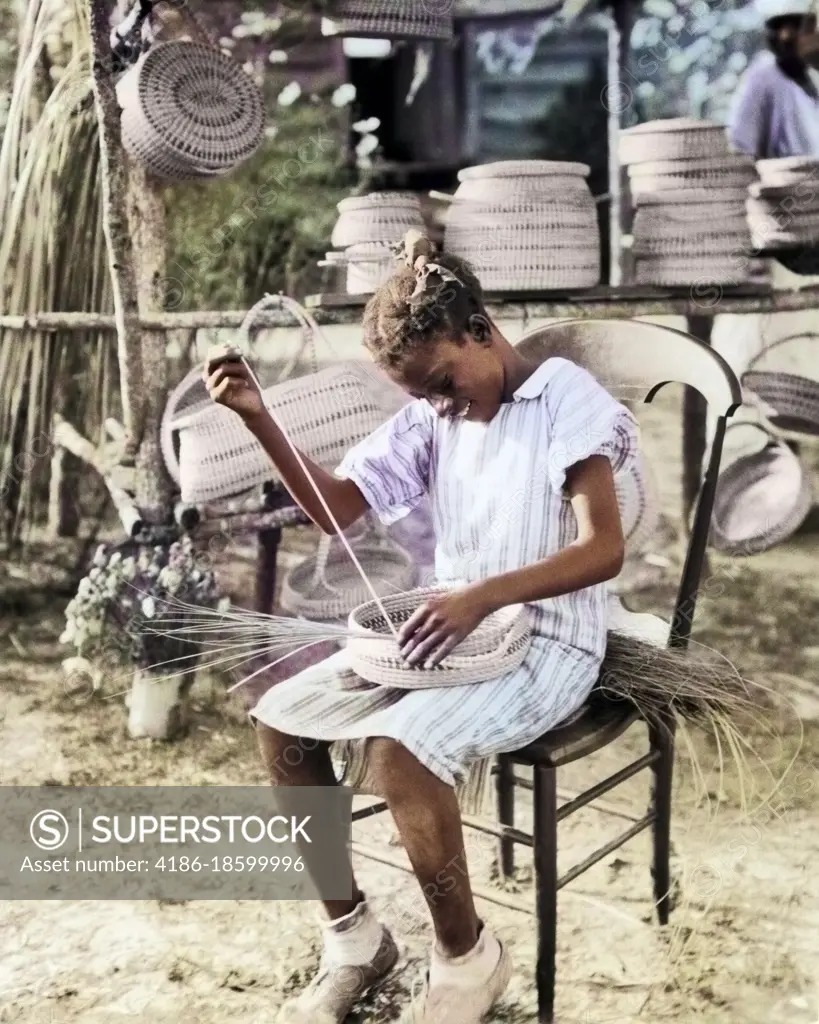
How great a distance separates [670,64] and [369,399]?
1.97 ft

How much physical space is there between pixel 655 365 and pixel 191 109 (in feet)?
2.43

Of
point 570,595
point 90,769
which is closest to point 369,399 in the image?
point 570,595

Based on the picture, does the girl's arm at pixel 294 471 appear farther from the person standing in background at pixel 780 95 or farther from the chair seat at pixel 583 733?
the person standing in background at pixel 780 95

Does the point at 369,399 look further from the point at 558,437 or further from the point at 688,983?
the point at 688,983

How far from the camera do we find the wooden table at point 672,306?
53.4 inches

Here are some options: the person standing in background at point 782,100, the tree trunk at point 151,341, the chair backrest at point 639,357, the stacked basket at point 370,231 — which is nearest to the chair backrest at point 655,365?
the chair backrest at point 639,357

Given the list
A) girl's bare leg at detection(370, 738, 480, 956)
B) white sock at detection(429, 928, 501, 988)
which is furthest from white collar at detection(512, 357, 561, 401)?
white sock at detection(429, 928, 501, 988)

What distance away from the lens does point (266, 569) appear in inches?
57.4

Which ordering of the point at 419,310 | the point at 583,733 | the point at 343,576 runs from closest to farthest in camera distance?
1. the point at 419,310
2. the point at 583,733
3. the point at 343,576

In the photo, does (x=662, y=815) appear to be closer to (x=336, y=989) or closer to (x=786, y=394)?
(x=336, y=989)

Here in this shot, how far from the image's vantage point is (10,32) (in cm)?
142

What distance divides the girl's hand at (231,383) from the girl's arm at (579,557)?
0.38m

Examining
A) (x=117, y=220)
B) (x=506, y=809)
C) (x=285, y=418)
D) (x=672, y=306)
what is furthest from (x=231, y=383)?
(x=506, y=809)

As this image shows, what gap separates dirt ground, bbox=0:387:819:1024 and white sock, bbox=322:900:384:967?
27 mm
